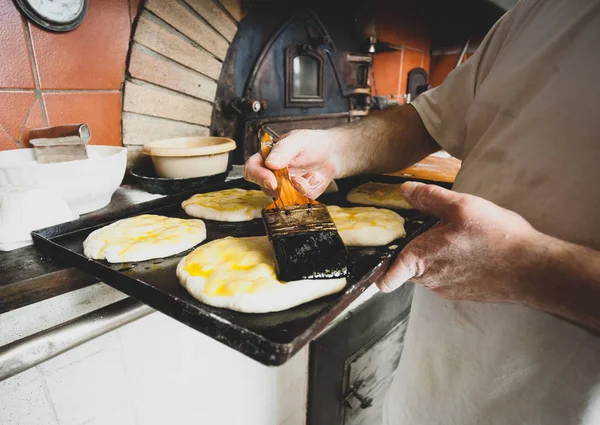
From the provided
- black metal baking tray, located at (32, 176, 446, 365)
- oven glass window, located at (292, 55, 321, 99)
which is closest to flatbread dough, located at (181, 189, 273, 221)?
black metal baking tray, located at (32, 176, 446, 365)

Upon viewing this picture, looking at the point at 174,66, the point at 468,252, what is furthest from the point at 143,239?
the point at 174,66

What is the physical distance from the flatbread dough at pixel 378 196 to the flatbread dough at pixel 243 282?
672 millimetres

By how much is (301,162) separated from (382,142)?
398 mm

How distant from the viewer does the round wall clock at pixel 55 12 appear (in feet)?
4.48

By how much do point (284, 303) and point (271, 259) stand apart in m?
0.21

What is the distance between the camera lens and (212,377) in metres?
1.53

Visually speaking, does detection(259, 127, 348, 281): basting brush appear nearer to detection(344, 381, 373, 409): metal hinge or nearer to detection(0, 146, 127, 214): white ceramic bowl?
detection(0, 146, 127, 214): white ceramic bowl

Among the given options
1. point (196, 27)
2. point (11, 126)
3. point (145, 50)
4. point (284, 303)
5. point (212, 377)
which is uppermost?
point (196, 27)

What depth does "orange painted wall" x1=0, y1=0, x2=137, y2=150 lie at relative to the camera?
1.37m

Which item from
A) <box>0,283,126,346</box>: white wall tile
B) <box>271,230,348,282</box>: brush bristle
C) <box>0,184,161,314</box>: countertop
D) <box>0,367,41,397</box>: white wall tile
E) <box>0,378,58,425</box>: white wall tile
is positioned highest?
<box>271,230,348,282</box>: brush bristle

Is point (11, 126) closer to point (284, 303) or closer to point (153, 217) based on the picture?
point (153, 217)

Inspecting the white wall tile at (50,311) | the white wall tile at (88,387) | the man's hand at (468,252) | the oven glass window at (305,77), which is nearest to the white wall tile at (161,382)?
the white wall tile at (88,387)

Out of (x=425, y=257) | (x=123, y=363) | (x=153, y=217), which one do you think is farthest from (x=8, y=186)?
(x=425, y=257)

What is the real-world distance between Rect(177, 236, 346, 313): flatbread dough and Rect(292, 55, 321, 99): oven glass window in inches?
80.1
